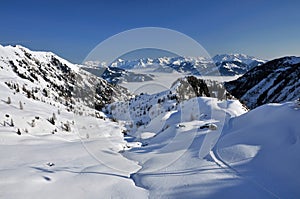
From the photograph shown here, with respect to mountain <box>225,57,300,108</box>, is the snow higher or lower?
lower

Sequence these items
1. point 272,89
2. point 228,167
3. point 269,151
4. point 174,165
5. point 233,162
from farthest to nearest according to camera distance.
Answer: point 272,89 → point 174,165 → point 269,151 → point 233,162 → point 228,167

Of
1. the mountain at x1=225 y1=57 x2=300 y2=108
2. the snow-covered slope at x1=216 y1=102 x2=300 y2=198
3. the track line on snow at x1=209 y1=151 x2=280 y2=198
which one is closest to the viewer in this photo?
the track line on snow at x1=209 y1=151 x2=280 y2=198

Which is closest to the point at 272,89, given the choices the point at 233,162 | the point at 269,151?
the point at 269,151

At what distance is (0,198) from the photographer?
5422 mm

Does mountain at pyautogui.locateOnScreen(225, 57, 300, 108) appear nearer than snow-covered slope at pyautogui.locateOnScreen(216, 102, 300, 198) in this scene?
No

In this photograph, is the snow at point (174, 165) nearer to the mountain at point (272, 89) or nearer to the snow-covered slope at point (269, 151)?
the snow-covered slope at point (269, 151)

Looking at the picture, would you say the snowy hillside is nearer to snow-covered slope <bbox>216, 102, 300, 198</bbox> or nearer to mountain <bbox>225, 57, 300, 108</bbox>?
snow-covered slope <bbox>216, 102, 300, 198</bbox>

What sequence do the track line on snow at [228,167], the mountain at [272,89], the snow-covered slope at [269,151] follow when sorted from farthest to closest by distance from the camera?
the mountain at [272,89] → the snow-covered slope at [269,151] → the track line on snow at [228,167]

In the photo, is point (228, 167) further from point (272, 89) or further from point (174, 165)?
point (272, 89)

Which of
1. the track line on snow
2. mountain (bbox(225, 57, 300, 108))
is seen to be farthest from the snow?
mountain (bbox(225, 57, 300, 108))

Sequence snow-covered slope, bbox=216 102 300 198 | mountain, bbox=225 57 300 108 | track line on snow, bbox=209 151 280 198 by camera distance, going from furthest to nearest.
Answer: mountain, bbox=225 57 300 108 < snow-covered slope, bbox=216 102 300 198 < track line on snow, bbox=209 151 280 198

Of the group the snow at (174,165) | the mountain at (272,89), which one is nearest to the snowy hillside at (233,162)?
the snow at (174,165)

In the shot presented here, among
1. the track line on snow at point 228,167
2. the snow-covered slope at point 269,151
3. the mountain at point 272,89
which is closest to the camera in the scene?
the track line on snow at point 228,167

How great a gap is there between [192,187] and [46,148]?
21.3 feet
